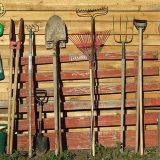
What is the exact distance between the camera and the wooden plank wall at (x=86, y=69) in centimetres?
773

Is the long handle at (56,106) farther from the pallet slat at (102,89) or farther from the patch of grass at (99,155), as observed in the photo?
the pallet slat at (102,89)

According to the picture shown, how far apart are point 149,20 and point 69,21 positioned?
1.52 meters

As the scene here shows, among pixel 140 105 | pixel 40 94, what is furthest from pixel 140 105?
pixel 40 94

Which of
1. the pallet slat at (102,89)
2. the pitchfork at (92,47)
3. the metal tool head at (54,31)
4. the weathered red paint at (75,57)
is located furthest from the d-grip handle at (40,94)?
the pitchfork at (92,47)

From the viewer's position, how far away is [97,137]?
7.79m

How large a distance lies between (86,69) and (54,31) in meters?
0.94

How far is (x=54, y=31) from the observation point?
25.1ft

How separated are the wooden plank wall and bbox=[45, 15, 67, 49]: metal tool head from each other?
11cm

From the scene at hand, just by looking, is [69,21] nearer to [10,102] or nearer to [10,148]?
[10,102]

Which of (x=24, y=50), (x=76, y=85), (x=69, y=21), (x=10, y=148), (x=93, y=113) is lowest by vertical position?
(x=10, y=148)

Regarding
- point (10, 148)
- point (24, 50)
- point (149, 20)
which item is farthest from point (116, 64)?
point (10, 148)

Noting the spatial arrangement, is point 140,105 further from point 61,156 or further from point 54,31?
point 54,31

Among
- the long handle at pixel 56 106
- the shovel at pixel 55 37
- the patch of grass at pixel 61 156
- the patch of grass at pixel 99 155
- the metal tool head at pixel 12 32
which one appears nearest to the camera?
the patch of grass at pixel 61 156

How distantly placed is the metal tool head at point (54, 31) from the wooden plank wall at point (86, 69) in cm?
11
